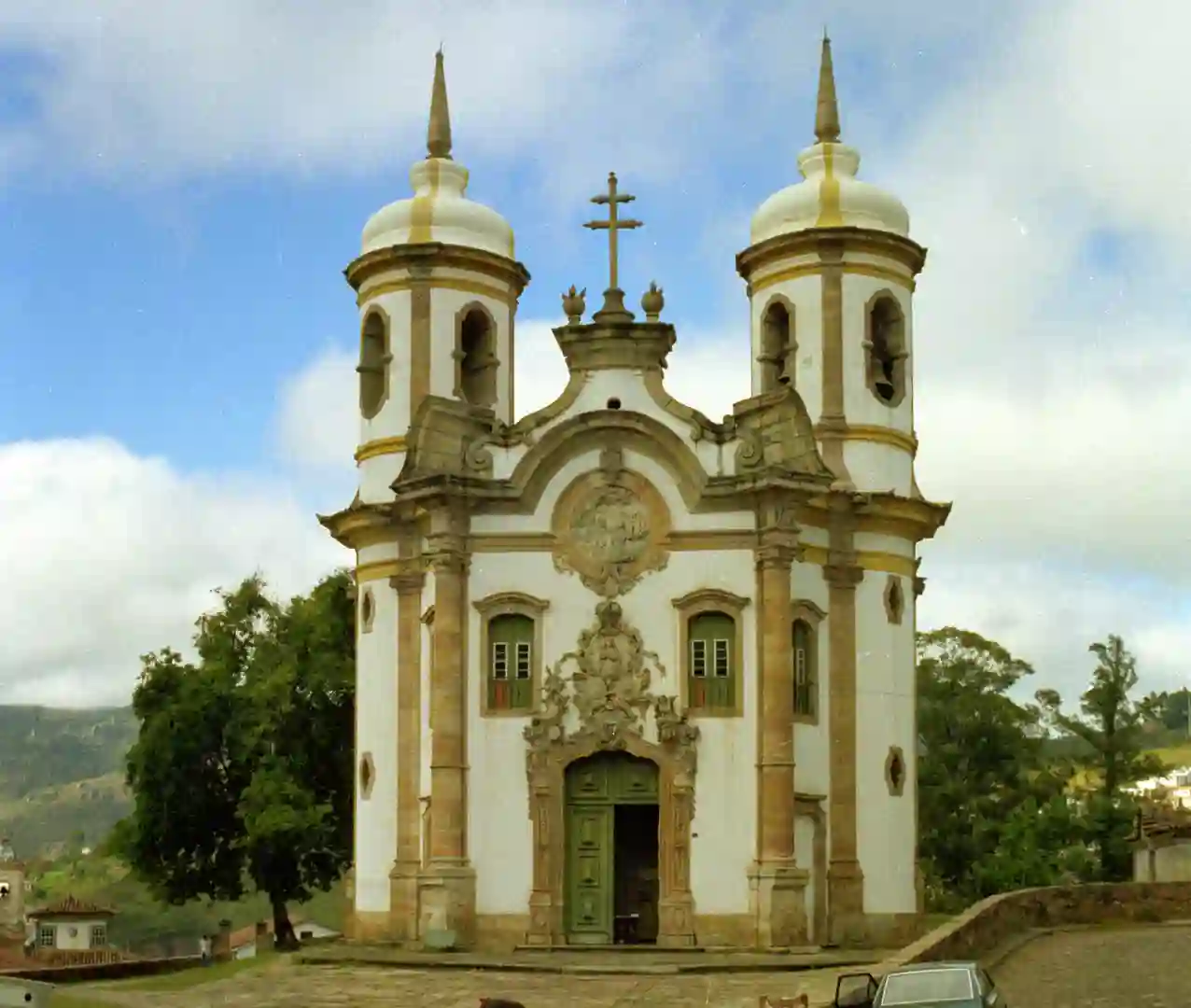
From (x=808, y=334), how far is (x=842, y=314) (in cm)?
65

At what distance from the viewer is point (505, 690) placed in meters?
31.1

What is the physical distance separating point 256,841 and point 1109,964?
18.5 meters

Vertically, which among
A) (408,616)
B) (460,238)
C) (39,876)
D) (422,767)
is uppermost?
(460,238)

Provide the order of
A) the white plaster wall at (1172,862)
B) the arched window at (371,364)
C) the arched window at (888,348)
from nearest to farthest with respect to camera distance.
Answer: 1. the arched window at (888,348)
2. the arched window at (371,364)
3. the white plaster wall at (1172,862)

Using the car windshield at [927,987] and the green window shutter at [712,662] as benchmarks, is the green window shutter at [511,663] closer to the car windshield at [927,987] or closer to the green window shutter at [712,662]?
the green window shutter at [712,662]

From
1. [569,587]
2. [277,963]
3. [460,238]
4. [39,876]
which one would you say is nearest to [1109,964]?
[569,587]

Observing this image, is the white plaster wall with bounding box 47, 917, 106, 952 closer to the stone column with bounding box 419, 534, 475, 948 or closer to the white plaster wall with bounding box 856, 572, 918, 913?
the stone column with bounding box 419, 534, 475, 948

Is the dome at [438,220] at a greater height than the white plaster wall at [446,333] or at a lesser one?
greater

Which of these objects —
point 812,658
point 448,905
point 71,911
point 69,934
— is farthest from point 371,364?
point 69,934

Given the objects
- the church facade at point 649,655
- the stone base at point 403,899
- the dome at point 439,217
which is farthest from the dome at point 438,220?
the stone base at point 403,899

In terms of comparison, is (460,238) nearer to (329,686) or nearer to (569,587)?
(569,587)

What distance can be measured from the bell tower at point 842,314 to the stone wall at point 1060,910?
712cm

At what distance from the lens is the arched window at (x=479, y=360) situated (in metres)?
35.2

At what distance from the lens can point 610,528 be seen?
31156 mm
